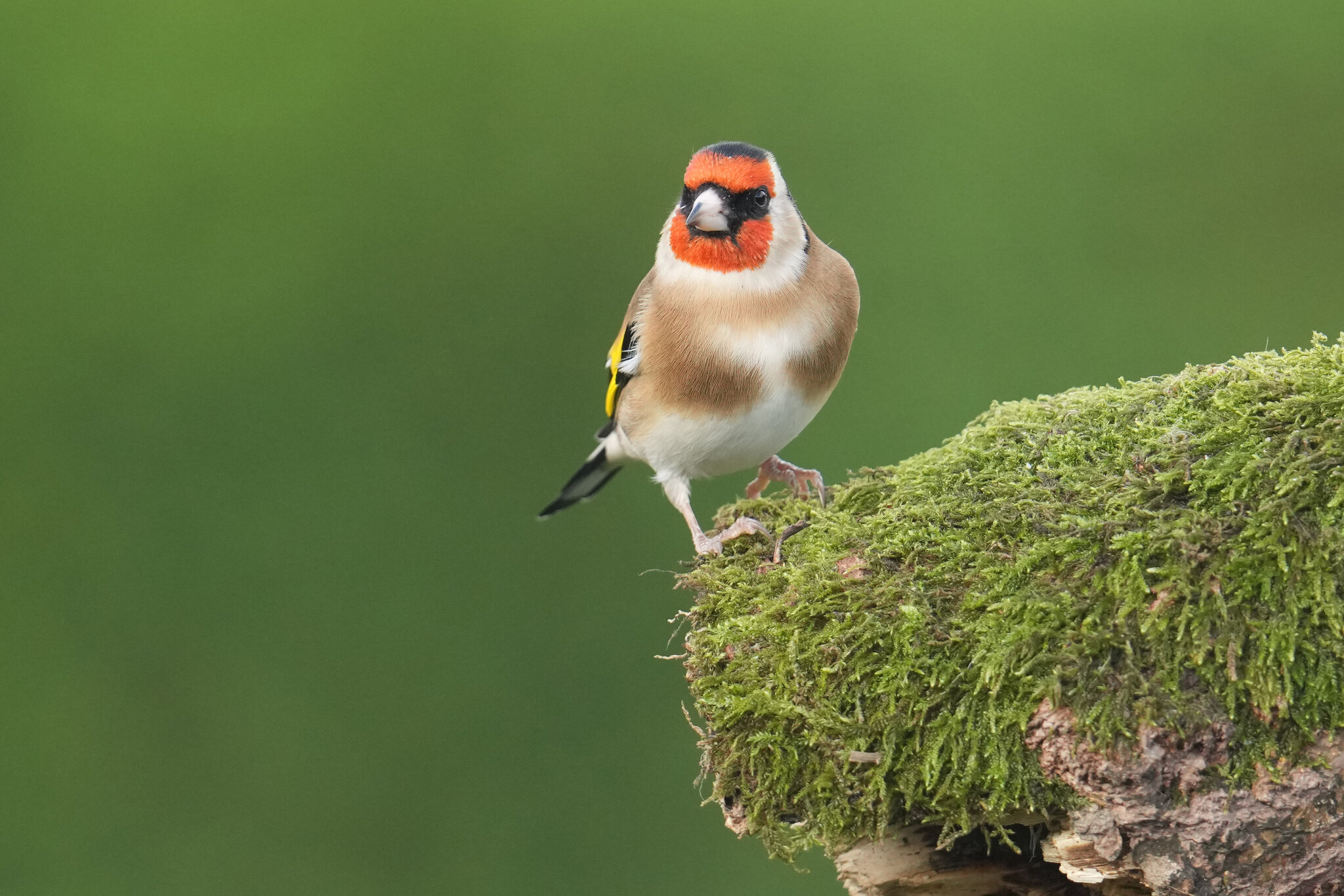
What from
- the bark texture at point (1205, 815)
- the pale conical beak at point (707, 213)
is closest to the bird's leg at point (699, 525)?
the pale conical beak at point (707, 213)

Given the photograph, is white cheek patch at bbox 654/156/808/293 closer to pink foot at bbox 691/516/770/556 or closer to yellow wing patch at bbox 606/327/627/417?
yellow wing patch at bbox 606/327/627/417

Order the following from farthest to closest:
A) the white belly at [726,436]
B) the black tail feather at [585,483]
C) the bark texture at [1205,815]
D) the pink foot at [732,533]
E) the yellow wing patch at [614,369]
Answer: the black tail feather at [585,483]
the yellow wing patch at [614,369]
the white belly at [726,436]
the pink foot at [732,533]
the bark texture at [1205,815]

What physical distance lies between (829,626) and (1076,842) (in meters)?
0.56

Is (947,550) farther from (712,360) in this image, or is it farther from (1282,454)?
(712,360)

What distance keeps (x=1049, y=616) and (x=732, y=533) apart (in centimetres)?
110

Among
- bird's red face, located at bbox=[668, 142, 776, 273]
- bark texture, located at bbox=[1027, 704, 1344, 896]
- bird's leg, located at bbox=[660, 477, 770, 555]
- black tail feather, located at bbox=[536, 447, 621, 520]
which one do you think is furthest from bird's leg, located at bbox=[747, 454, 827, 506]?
bark texture, located at bbox=[1027, 704, 1344, 896]

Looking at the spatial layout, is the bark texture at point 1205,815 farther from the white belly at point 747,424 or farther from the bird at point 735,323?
the white belly at point 747,424

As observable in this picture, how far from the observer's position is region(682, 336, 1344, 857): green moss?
6.12ft

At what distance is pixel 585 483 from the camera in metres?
4.51

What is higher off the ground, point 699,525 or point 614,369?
point 614,369

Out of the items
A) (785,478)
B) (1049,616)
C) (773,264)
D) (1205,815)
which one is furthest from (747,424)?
(1205,815)

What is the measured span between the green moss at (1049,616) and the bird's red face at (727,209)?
3.45 feet

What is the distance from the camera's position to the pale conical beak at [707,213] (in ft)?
10.8

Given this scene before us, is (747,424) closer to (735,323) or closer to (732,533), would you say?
(735,323)
